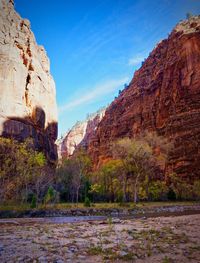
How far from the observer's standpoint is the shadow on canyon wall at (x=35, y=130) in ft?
190

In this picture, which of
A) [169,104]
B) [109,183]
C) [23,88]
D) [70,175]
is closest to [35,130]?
[23,88]

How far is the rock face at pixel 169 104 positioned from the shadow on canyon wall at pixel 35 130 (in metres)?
42.3

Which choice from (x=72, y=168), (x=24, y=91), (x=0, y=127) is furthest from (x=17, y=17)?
(x=72, y=168)

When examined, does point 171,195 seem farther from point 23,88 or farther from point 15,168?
point 23,88

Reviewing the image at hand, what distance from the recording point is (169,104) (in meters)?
96.5

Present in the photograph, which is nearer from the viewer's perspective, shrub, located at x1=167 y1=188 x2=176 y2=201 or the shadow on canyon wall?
the shadow on canyon wall

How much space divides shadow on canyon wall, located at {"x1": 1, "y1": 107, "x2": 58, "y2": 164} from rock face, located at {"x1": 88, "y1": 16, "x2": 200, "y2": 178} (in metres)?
42.3

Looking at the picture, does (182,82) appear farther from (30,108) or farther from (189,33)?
(30,108)

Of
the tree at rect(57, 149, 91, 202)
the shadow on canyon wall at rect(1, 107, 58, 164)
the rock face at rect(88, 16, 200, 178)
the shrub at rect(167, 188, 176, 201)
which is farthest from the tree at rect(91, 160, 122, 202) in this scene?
the rock face at rect(88, 16, 200, 178)

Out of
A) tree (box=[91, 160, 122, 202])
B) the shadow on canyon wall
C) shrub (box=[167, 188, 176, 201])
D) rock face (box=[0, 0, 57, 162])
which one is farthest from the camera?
shrub (box=[167, 188, 176, 201])

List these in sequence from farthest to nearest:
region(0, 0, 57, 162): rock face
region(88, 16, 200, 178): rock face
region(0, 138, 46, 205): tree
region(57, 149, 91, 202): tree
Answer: region(88, 16, 200, 178): rock face < region(0, 0, 57, 162): rock face < region(57, 149, 91, 202): tree < region(0, 138, 46, 205): tree

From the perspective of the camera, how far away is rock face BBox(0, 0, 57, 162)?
60.0 meters

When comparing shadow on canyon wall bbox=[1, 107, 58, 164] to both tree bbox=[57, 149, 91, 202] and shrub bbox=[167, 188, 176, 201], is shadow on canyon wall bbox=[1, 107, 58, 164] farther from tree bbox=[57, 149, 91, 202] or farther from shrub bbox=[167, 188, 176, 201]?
shrub bbox=[167, 188, 176, 201]

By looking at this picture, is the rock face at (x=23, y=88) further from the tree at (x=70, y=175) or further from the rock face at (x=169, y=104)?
the rock face at (x=169, y=104)
